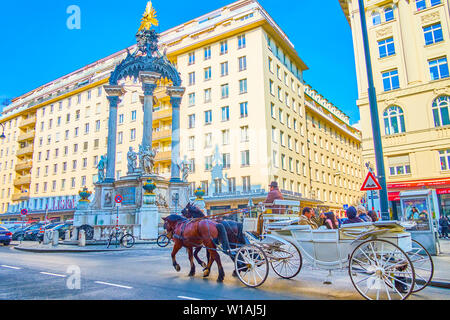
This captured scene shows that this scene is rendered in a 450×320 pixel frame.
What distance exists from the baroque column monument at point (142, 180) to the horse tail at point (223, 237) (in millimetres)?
12627

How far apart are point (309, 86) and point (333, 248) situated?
174 feet

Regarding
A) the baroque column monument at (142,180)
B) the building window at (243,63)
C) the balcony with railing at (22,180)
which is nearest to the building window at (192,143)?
the building window at (243,63)

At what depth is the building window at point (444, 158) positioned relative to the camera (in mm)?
25000

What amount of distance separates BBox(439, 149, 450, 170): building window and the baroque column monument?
1935 cm

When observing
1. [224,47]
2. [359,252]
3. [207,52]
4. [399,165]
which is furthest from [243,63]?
[359,252]

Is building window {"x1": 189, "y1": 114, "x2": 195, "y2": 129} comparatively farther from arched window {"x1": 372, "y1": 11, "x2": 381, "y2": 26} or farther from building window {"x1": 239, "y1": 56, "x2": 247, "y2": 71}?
arched window {"x1": 372, "y1": 11, "x2": 381, "y2": 26}

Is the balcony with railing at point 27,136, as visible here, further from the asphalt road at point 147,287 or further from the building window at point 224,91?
the asphalt road at point 147,287

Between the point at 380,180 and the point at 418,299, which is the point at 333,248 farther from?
the point at 380,180

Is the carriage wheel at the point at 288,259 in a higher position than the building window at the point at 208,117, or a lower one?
lower

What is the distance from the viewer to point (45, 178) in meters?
57.9

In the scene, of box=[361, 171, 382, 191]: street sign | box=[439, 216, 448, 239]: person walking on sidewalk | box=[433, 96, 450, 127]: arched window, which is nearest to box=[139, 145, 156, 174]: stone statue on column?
box=[361, 171, 382, 191]: street sign

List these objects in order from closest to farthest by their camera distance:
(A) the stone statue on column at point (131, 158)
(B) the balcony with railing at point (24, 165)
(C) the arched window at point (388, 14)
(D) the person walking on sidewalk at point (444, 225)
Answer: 1. (D) the person walking on sidewalk at point (444, 225)
2. (A) the stone statue on column at point (131, 158)
3. (C) the arched window at point (388, 14)
4. (B) the balcony with railing at point (24, 165)
